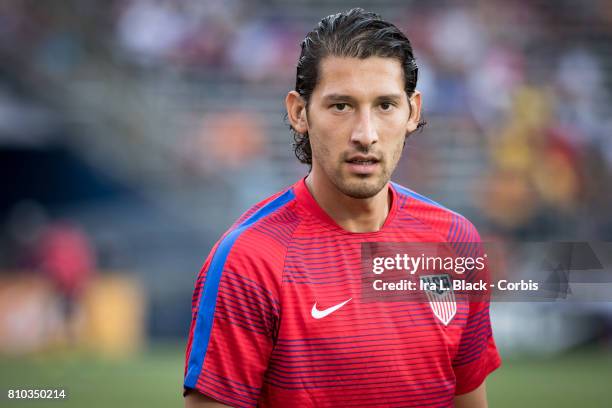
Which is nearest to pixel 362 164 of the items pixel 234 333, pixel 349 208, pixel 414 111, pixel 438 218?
pixel 349 208

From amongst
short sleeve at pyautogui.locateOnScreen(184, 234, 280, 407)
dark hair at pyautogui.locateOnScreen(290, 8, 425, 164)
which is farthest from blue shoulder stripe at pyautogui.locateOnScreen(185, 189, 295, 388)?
dark hair at pyautogui.locateOnScreen(290, 8, 425, 164)

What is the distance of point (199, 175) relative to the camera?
14.0 meters

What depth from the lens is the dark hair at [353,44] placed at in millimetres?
2900

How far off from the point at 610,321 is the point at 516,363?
5.19 feet

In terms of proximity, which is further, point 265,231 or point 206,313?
point 265,231

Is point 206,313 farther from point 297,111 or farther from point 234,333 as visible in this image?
point 297,111

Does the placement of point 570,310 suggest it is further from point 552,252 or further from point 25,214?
point 552,252

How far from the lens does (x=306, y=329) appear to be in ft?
9.16

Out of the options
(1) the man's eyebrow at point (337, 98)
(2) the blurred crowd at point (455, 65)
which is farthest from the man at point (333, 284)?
(2) the blurred crowd at point (455, 65)

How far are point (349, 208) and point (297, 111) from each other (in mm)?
355

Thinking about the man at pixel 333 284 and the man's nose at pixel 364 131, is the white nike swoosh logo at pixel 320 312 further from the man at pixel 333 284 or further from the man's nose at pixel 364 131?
the man's nose at pixel 364 131

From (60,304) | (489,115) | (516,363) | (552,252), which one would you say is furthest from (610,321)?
(552,252)

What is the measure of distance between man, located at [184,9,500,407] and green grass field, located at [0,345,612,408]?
618 cm

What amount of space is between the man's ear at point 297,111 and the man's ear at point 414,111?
12.6 inches
